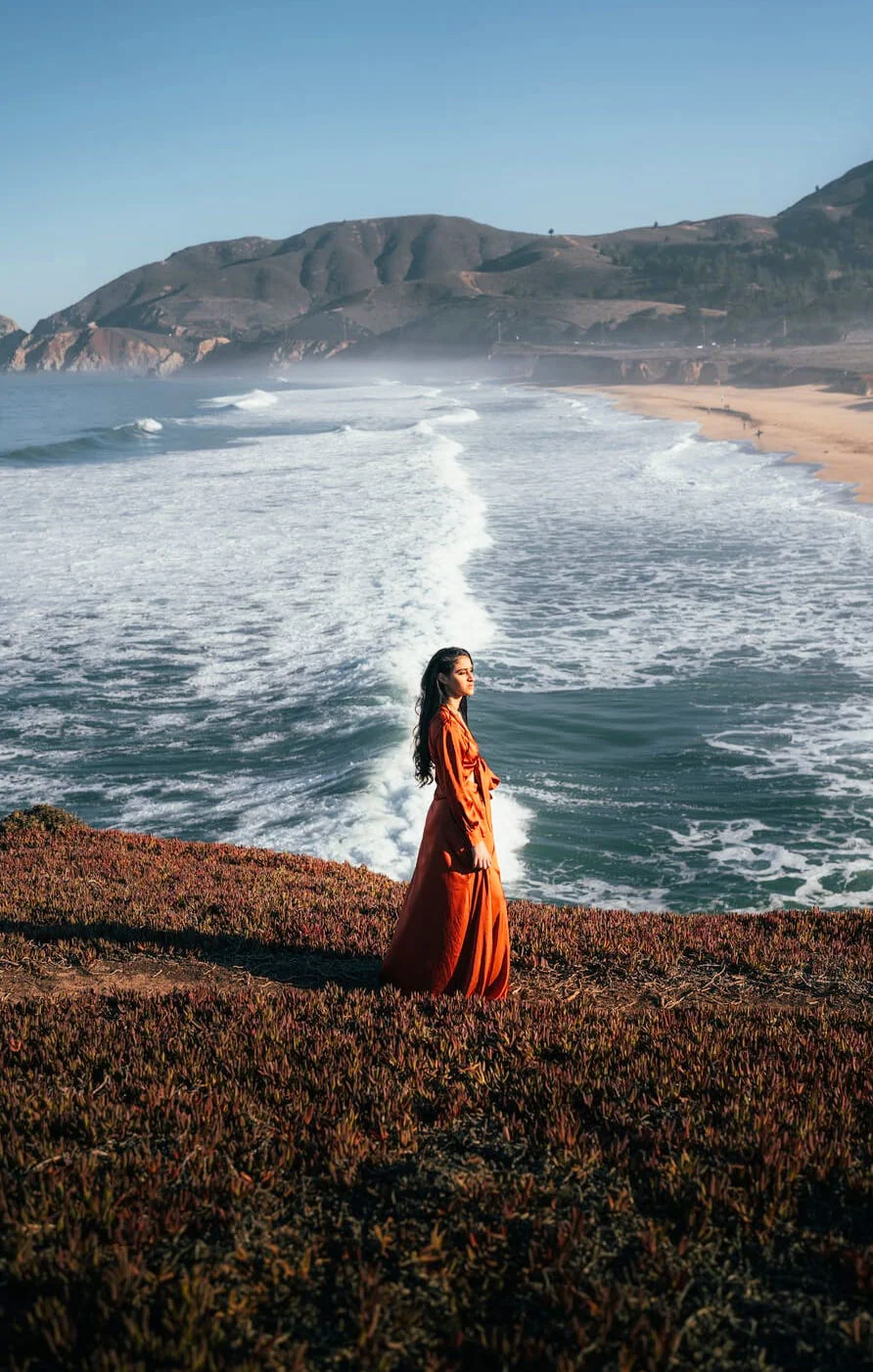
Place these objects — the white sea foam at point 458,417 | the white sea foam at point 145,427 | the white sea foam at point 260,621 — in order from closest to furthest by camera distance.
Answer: the white sea foam at point 260,621, the white sea foam at point 458,417, the white sea foam at point 145,427

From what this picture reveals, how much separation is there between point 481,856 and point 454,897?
29 cm

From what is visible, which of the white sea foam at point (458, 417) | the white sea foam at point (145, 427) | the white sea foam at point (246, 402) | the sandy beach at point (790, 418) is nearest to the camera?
the sandy beach at point (790, 418)

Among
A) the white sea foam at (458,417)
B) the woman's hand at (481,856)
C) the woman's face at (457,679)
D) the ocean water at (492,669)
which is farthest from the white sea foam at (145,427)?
the woman's hand at (481,856)

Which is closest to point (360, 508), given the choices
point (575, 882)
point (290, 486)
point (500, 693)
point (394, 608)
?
point (290, 486)

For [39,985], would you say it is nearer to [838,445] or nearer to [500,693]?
[500,693]

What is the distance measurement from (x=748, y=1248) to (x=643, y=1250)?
333 millimetres

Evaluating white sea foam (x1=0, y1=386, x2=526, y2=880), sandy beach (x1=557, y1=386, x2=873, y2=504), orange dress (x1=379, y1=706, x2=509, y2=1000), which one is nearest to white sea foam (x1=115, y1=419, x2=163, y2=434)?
white sea foam (x1=0, y1=386, x2=526, y2=880)

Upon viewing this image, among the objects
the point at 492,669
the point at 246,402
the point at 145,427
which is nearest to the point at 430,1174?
the point at 492,669

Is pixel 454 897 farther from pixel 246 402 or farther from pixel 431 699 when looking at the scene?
pixel 246 402

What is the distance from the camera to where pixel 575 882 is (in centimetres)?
1079

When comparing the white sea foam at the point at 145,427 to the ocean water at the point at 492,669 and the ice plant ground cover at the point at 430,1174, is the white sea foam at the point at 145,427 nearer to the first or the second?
the ocean water at the point at 492,669

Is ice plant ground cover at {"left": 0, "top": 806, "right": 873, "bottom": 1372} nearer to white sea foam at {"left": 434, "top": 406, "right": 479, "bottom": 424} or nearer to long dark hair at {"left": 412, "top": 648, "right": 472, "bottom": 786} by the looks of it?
long dark hair at {"left": 412, "top": 648, "right": 472, "bottom": 786}

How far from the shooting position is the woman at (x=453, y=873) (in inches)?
226

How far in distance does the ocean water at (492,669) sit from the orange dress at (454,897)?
4.61 metres
